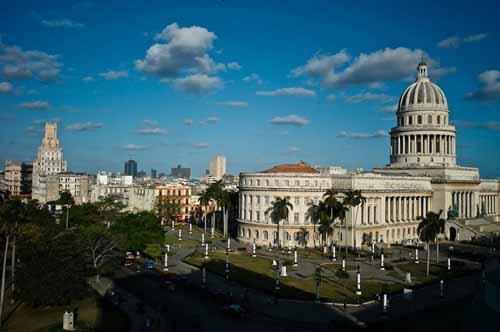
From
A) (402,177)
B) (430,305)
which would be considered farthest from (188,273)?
(402,177)

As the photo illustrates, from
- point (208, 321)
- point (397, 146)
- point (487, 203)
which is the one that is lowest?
point (208, 321)

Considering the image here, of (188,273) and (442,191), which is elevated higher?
(442,191)

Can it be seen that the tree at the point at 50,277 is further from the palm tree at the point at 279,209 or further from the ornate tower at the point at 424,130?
the ornate tower at the point at 424,130

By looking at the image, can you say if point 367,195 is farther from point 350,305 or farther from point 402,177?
point 350,305

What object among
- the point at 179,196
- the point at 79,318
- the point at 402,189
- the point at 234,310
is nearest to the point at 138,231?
the point at 79,318

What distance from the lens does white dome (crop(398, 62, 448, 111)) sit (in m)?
141

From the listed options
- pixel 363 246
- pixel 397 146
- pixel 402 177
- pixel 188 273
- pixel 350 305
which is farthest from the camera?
pixel 397 146

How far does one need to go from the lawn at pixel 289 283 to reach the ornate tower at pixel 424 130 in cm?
7070

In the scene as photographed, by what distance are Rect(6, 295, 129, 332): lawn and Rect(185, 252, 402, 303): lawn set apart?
2032 centimetres

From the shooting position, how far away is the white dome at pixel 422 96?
141488 mm

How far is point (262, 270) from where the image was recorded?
80.5 meters

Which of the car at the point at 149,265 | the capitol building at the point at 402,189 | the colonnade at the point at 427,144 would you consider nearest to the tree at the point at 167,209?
the capitol building at the point at 402,189

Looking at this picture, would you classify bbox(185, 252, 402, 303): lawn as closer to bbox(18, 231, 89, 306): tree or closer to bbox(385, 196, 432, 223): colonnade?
bbox(18, 231, 89, 306): tree

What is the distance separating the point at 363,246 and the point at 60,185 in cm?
11737
